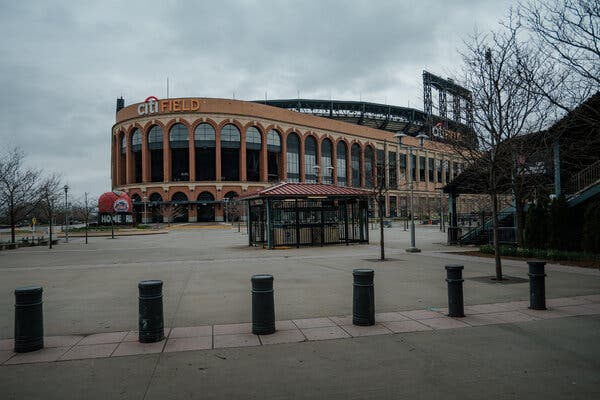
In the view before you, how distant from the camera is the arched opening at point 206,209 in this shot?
73.1 m

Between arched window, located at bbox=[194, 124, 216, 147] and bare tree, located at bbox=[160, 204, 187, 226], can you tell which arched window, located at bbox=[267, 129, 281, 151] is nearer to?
arched window, located at bbox=[194, 124, 216, 147]

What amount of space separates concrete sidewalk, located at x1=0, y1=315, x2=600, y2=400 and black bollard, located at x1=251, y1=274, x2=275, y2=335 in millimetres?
594

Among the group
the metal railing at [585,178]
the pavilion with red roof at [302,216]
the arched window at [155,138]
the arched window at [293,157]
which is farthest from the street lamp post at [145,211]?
the metal railing at [585,178]

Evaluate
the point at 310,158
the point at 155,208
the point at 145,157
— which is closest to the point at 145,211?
the point at 155,208

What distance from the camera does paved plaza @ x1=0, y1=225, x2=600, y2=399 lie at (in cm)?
443

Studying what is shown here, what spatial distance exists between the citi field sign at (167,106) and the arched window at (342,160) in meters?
31.8

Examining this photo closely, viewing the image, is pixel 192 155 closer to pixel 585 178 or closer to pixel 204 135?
pixel 204 135

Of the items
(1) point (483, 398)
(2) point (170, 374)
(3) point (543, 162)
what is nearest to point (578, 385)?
(1) point (483, 398)

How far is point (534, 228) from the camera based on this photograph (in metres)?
18.2

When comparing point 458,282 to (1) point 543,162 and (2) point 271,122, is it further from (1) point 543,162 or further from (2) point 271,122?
(2) point 271,122

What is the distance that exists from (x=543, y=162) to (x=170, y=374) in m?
19.6

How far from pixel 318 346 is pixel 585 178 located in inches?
728

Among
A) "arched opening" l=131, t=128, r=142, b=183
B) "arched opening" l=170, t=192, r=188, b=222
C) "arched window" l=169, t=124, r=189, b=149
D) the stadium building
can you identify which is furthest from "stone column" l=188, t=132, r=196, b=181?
"arched opening" l=131, t=128, r=142, b=183

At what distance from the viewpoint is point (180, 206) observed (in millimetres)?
71812
